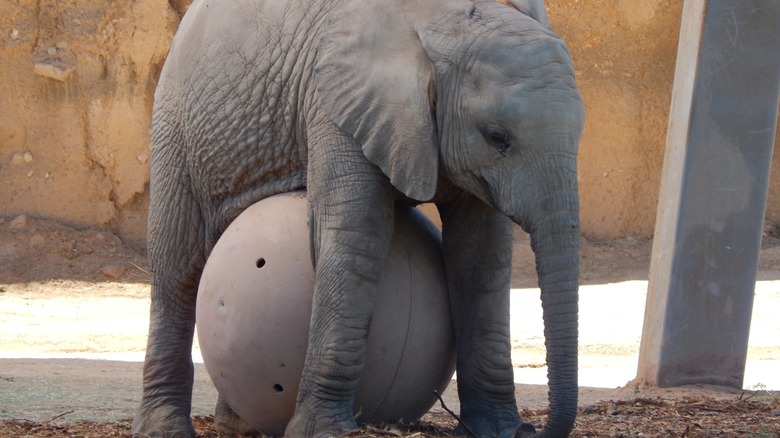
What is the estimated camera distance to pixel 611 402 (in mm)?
6777

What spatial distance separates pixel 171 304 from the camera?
19.4 ft

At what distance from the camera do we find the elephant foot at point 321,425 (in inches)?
189

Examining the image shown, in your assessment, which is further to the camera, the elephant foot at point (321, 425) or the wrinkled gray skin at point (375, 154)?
the elephant foot at point (321, 425)

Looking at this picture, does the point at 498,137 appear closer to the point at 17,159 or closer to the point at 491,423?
the point at 491,423

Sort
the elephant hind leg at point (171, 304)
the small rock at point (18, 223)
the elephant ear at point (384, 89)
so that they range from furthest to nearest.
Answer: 1. the small rock at point (18, 223)
2. the elephant hind leg at point (171, 304)
3. the elephant ear at point (384, 89)

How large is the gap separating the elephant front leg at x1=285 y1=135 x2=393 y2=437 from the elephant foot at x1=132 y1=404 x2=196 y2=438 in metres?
1.20

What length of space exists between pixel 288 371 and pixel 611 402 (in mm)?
2441

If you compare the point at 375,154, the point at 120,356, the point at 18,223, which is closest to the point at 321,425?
Answer: the point at 375,154

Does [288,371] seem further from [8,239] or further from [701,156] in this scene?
[8,239]

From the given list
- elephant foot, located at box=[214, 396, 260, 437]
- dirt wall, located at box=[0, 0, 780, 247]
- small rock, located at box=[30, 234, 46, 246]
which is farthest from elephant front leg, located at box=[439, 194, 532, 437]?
dirt wall, located at box=[0, 0, 780, 247]

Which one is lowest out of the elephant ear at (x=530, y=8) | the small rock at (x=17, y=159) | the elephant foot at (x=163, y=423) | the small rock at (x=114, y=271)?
the elephant foot at (x=163, y=423)

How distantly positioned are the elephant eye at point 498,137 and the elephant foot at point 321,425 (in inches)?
48.6

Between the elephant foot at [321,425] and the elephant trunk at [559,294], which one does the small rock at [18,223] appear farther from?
the elephant trunk at [559,294]

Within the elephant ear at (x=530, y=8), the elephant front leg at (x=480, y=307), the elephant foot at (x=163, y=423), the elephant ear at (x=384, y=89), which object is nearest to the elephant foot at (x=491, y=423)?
the elephant front leg at (x=480, y=307)
